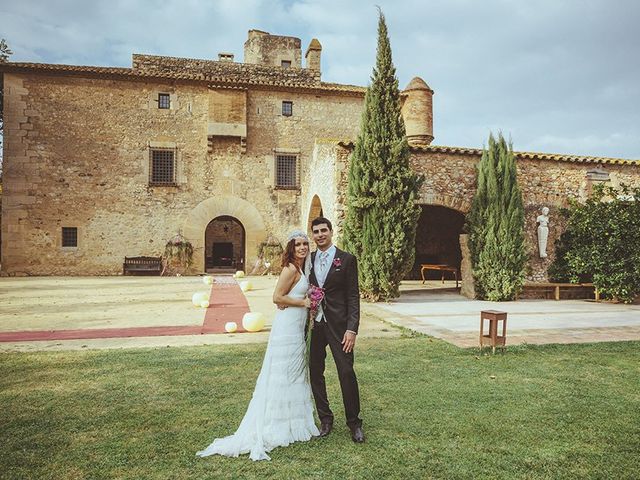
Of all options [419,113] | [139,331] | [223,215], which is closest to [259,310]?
[139,331]

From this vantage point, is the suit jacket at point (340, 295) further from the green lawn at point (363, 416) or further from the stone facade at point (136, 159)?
the stone facade at point (136, 159)

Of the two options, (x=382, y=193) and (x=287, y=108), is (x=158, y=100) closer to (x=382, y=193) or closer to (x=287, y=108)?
(x=287, y=108)

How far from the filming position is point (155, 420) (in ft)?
12.7

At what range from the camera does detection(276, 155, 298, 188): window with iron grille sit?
21.3 metres

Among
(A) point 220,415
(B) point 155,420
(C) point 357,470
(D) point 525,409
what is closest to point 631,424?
(D) point 525,409

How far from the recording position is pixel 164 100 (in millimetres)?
20297

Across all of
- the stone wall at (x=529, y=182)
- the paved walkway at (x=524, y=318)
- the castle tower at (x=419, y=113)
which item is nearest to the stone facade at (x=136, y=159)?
the castle tower at (x=419, y=113)

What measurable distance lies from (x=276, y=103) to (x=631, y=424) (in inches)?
→ 778

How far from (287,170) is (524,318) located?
14183 mm

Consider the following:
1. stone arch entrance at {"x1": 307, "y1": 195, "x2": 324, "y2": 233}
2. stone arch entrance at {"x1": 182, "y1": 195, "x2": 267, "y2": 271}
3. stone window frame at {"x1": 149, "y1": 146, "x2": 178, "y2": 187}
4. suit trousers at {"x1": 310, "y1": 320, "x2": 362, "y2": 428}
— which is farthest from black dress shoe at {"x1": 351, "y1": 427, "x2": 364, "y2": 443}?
stone window frame at {"x1": 149, "y1": 146, "x2": 178, "y2": 187}

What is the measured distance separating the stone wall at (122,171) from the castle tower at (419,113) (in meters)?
4.92

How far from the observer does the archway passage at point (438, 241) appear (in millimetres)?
19859

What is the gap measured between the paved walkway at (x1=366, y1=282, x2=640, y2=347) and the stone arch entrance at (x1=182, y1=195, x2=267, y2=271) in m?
9.35

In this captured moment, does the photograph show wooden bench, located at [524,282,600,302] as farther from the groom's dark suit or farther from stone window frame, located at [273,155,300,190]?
stone window frame, located at [273,155,300,190]
